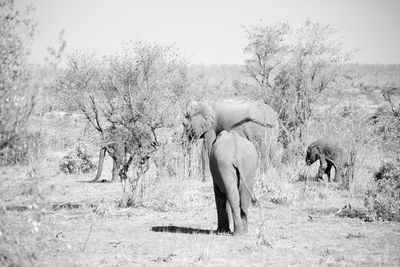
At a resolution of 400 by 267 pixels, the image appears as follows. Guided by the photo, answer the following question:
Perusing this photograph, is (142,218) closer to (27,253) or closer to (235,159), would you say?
(235,159)

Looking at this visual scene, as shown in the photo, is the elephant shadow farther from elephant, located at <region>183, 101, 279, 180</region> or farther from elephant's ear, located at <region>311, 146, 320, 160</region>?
elephant's ear, located at <region>311, 146, 320, 160</region>

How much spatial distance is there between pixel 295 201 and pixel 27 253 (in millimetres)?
11656

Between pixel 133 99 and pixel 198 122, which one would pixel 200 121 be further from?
pixel 133 99

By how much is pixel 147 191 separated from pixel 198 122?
580 cm

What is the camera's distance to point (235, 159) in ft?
34.8

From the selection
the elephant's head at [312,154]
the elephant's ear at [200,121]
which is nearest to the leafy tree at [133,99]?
the elephant's ear at [200,121]

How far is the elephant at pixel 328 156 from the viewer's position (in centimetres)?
2034

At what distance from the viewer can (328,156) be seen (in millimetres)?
20938

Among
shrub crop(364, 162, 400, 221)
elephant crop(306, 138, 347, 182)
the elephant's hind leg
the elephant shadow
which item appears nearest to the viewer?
the elephant's hind leg

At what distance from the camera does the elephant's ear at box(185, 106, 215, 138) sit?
2220 cm

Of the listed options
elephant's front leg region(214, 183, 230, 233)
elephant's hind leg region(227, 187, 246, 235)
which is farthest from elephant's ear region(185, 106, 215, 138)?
elephant's hind leg region(227, 187, 246, 235)

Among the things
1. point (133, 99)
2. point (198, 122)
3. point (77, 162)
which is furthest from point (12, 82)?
point (77, 162)

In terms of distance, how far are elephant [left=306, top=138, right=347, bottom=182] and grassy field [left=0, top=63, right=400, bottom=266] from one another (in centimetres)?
113

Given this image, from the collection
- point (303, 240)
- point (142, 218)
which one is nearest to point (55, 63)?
point (303, 240)
